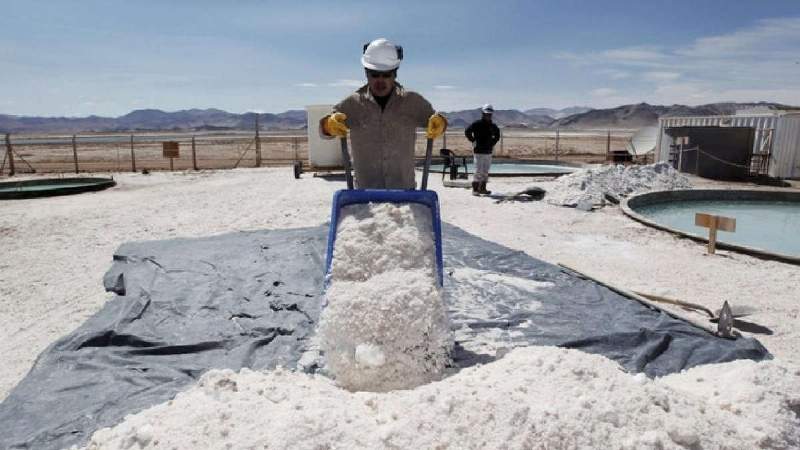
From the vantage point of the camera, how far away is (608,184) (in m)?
9.80

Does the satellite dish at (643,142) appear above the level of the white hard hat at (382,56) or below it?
below

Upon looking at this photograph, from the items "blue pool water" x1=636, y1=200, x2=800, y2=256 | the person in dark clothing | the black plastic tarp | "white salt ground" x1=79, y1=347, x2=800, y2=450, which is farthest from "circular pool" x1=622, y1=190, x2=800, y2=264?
"white salt ground" x1=79, y1=347, x2=800, y2=450

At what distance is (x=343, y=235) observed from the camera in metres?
3.30

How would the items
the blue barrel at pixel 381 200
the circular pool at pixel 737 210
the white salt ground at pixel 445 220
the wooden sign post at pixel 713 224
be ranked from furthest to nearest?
the circular pool at pixel 737 210 < the wooden sign post at pixel 713 224 < the blue barrel at pixel 381 200 < the white salt ground at pixel 445 220

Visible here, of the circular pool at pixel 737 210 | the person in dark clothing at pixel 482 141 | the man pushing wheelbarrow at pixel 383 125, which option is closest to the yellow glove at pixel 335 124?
the man pushing wheelbarrow at pixel 383 125

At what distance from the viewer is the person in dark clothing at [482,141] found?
9.88 meters

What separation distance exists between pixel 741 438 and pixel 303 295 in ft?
10.0

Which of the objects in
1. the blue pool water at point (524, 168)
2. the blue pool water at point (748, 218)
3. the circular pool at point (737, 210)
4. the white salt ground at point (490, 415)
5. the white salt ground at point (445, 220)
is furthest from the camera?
the blue pool water at point (524, 168)

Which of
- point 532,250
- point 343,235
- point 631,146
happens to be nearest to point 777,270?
point 532,250

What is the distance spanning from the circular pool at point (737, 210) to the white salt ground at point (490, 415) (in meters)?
5.58

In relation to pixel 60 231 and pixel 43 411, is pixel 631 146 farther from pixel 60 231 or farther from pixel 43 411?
pixel 43 411

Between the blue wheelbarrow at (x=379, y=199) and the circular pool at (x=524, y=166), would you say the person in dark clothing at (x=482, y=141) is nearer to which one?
the circular pool at (x=524, y=166)

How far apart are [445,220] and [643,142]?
15.7 metres

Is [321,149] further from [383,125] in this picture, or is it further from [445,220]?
[383,125]
